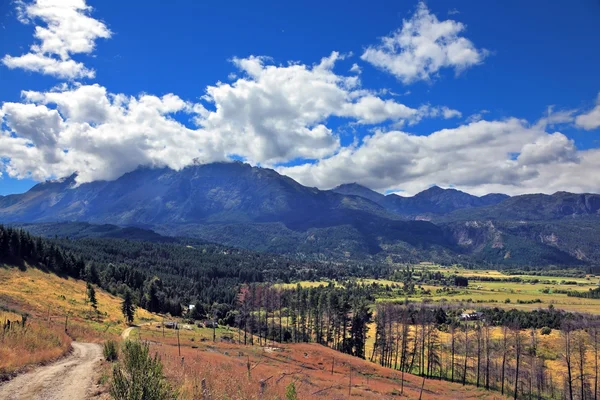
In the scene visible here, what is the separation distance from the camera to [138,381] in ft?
34.3

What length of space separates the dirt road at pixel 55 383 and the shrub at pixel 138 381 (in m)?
7.11

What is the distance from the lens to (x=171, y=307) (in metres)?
116

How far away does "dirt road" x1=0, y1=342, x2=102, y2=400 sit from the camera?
15398mm

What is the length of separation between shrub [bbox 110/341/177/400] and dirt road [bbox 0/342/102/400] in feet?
23.3

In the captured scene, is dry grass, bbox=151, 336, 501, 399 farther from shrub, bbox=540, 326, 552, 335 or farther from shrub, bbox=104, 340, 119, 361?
shrub, bbox=540, 326, 552, 335

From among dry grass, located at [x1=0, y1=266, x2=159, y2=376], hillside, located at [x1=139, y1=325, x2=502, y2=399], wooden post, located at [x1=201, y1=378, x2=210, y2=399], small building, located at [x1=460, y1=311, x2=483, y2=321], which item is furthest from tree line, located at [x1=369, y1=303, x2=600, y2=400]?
wooden post, located at [x1=201, y1=378, x2=210, y2=399]

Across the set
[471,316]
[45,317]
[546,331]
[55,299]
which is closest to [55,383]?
[45,317]

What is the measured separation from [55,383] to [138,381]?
1072 cm

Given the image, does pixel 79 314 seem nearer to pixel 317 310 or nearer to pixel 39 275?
pixel 39 275

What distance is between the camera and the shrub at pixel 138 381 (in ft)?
33.6

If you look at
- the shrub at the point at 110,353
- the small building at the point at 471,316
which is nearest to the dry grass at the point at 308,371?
the shrub at the point at 110,353

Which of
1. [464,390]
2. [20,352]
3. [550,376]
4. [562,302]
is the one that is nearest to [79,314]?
[20,352]

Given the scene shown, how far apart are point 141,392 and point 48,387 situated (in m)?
10.1

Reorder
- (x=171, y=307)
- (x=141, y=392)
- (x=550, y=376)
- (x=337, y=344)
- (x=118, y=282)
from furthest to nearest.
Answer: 1. (x=118, y=282)
2. (x=171, y=307)
3. (x=337, y=344)
4. (x=550, y=376)
5. (x=141, y=392)
